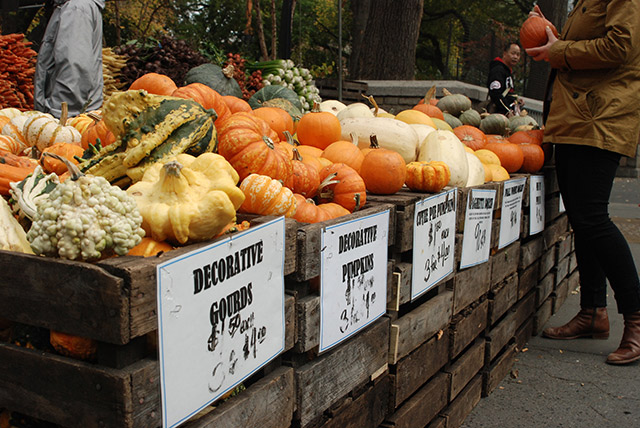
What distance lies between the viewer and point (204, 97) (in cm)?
278

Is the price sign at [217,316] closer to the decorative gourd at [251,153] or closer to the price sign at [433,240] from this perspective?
the decorative gourd at [251,153]

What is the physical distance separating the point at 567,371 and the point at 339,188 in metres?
2.64

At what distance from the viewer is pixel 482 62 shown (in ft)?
88.8

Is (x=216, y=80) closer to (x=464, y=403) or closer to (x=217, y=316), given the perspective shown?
(x=464, y=403)

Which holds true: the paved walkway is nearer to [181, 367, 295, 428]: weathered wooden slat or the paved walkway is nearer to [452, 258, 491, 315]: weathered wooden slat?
[452, 258, 491, 315]: weathered wooden slat

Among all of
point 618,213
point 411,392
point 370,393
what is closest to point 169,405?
point 370,393

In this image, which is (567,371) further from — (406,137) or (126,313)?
(126,313)

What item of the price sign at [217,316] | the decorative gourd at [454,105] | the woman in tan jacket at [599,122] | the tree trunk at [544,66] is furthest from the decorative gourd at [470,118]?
the tree trunk at [544,66]

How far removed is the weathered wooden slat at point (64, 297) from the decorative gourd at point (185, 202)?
0.33 m

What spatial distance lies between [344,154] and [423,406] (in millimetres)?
1342

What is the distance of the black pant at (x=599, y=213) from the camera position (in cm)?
414

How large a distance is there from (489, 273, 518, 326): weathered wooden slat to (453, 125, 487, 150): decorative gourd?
1.15 m

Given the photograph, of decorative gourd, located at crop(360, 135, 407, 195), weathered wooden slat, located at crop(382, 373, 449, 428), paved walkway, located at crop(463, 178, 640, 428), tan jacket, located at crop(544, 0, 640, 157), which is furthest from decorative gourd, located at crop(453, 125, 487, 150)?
weathered wooden slat, located at crop(382, 373, 449, 428)

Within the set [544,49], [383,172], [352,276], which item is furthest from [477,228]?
[544,49]
